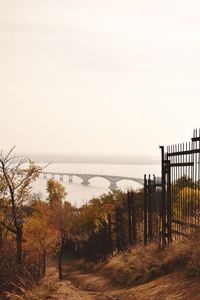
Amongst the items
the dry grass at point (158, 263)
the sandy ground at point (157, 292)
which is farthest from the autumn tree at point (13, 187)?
the sandy ground at point (157, 292)

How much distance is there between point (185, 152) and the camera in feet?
40.1

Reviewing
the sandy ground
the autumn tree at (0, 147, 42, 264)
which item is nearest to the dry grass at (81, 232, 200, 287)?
the sandy ground

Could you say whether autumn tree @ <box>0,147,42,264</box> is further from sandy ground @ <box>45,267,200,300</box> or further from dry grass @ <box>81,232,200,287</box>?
sandy ground @ <box>45,267,200,300</box>

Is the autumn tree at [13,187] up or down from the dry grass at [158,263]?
up

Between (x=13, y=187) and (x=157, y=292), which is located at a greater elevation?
(x=13, y=187)

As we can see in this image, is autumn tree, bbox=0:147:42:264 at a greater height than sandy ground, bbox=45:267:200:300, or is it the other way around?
autumn tree, bbox=0:147:42:264

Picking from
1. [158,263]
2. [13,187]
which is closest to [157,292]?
[158,263]

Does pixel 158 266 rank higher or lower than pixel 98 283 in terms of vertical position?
higher

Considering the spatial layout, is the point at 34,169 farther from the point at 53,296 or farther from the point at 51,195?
the point at 51,195

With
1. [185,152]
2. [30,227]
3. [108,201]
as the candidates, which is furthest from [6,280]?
[108,201]

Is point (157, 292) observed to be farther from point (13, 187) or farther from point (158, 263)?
point (13, 187)

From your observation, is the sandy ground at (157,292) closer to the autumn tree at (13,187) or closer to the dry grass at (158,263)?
the dry grass at (158,263)

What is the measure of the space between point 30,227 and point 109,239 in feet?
57.0

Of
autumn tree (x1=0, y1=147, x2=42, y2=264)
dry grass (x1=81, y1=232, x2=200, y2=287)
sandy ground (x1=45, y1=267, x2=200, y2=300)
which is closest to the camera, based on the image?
sandy ground (x1=45, y1=267, x2=200, y2=300)
